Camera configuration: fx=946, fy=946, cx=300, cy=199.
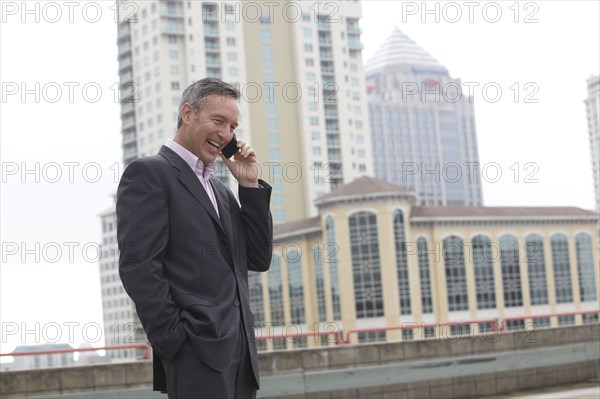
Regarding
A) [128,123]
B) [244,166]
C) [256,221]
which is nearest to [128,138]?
[128,123]

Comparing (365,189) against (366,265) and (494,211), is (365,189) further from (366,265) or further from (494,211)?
(494,211)

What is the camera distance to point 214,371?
2930 mm

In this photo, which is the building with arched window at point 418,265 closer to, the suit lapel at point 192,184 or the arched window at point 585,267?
the arched window at point 585,267

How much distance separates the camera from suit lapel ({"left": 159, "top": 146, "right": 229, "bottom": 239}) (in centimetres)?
316

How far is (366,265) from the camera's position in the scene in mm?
90812

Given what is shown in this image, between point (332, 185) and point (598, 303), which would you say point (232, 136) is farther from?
point (332, 185)

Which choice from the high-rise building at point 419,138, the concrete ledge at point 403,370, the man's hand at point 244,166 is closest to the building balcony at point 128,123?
the high-rise building at point 419,138

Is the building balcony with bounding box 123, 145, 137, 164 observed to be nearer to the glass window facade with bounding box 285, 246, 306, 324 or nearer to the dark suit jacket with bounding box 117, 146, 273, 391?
the glass window facade with bounding box 285, 246, 306, 324

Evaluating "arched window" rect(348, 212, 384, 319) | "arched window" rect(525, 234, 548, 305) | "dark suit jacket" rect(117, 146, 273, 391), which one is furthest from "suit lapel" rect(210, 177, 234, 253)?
"arched window" rect(525, 234, 548, 305)

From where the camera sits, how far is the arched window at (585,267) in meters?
103

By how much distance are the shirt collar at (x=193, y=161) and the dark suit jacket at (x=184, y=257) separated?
0.02 m

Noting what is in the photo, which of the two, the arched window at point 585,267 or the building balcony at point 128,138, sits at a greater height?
the building balcony at point 128,138

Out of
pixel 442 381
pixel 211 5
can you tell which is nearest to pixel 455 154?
pixel 211 5

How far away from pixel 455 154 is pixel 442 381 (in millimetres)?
192088
